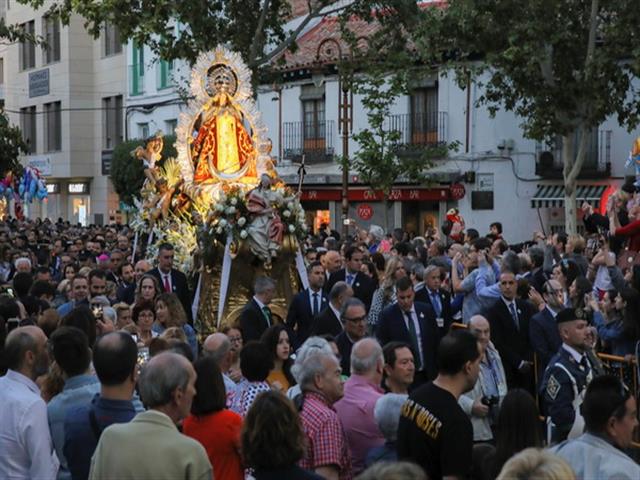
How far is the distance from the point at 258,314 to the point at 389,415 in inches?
209

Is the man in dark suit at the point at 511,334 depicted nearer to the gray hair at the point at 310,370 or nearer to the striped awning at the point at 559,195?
the gray hair at the point at 310,370

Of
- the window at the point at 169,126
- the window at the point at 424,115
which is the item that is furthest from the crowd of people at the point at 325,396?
the window at the point at 169,126

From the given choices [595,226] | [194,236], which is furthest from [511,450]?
[595,226]

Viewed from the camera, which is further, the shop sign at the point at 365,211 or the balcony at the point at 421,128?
the shop sign at the point at 365,211

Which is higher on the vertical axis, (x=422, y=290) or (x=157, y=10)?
(x=157, y=10)

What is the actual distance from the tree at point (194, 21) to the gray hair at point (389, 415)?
1638 centimetres

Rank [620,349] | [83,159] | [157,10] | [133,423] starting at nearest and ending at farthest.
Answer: [133,423] < [620,349] < [157,10] < [83,159]

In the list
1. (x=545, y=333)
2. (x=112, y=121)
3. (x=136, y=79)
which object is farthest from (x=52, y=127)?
(x=545, y=333)

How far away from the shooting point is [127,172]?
40406 millimetres

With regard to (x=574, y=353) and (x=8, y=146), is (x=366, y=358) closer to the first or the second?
(x=574, y=353)

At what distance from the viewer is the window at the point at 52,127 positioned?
52.0 metres

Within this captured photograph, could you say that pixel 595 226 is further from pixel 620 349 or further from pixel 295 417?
pixel 295 417

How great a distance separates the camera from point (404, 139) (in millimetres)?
35125

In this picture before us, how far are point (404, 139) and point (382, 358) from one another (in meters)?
27.7
